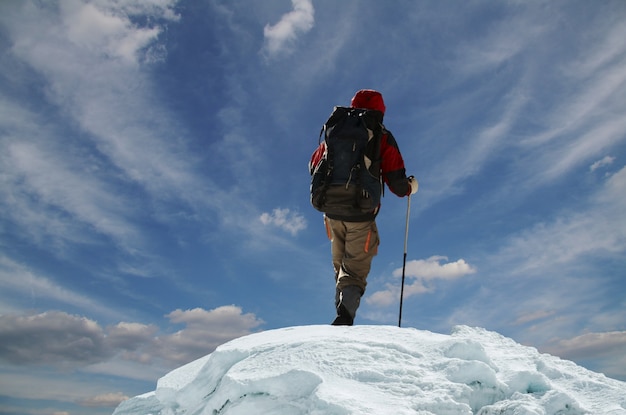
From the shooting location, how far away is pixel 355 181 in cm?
738

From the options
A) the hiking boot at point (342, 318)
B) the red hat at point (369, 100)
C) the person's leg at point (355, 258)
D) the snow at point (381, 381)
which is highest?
the red hat at point (369, 100)

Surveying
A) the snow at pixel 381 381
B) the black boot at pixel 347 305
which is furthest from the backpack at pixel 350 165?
the snow at pixel 381 381

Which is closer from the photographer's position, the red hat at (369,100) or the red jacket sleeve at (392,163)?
the red jacket sleeve at (392,163)

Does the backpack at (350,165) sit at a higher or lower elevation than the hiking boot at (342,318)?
higher

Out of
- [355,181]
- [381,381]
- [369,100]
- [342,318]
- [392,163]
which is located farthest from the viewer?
[369,100]

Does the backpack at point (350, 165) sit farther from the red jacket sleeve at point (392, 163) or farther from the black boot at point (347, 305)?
the black boot at point (347, 305)

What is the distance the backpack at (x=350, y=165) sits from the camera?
736 centimetres

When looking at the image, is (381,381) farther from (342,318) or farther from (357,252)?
(357,252)

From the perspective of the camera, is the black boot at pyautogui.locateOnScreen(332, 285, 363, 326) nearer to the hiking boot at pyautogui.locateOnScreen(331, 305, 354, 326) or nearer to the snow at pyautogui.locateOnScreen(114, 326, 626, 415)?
the hiking boot at pyautogui.locateOnScreen(331, 305, 354, 326)

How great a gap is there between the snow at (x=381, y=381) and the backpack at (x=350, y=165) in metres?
2.33

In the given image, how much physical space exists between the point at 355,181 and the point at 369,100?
1.45 meters

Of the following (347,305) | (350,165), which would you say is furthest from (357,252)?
→ (350,165)

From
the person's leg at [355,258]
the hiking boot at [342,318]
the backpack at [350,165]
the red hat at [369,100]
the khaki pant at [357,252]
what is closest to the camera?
the hiking boot at [342,318]

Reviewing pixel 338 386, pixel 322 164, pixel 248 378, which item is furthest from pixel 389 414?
pixel 322 164
